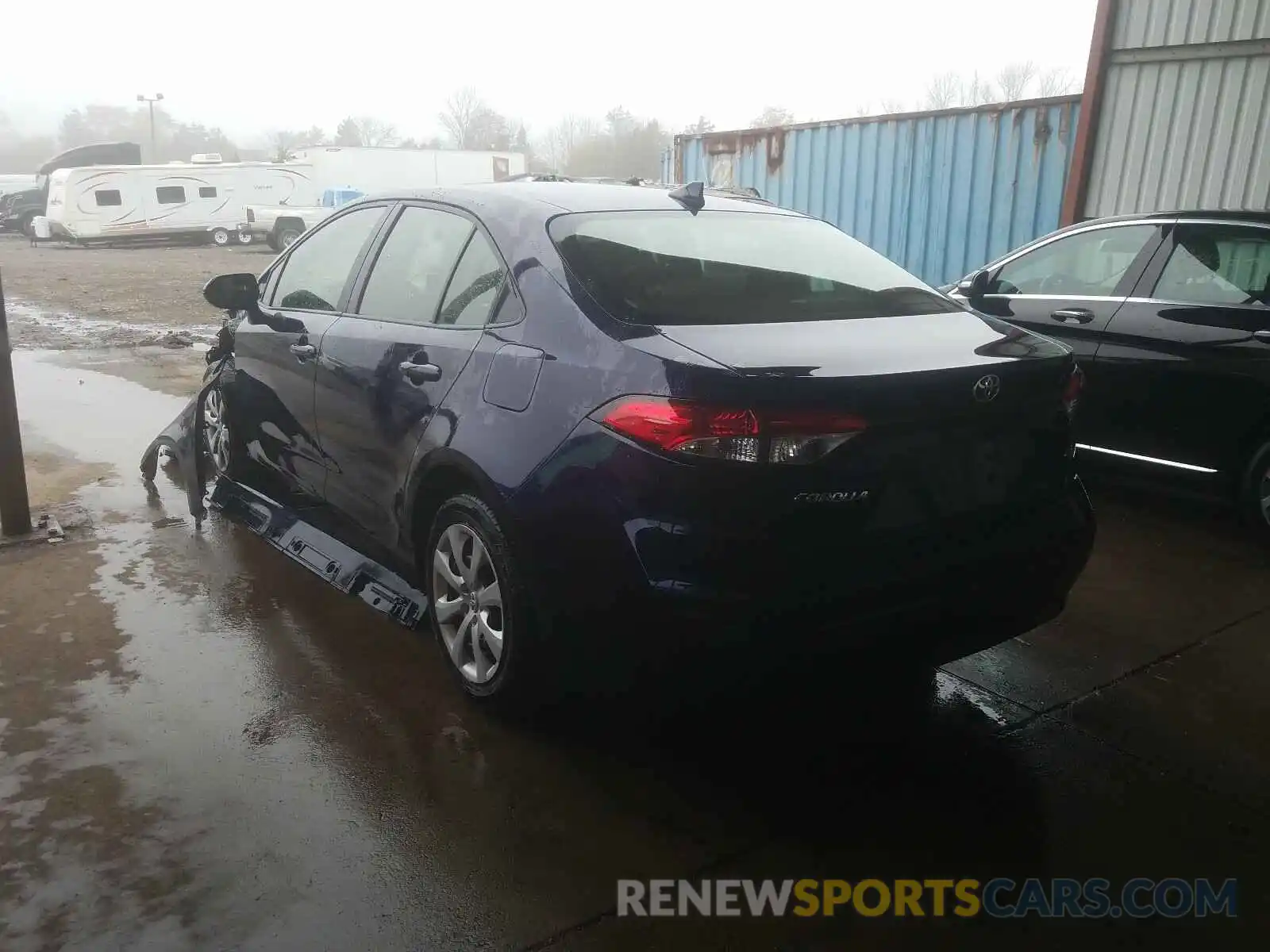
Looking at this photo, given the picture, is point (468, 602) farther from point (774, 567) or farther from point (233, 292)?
point (233, 292)

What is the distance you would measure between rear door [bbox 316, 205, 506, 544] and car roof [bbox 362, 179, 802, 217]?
79mm

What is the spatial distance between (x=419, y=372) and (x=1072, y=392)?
199 cm

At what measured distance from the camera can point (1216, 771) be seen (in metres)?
3.01

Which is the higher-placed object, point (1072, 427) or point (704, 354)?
point (704, 354)

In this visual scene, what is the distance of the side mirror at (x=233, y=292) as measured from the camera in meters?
4.52

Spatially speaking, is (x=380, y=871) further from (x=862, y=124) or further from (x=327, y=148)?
(x=327, y=148)

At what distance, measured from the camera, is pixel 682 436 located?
246 centimetres

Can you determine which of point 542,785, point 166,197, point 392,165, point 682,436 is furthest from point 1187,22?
point 392,165

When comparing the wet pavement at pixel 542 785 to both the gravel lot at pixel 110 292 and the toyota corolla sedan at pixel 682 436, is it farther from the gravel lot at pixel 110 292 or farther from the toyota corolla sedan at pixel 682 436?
the gravel lot at pixel 110 292

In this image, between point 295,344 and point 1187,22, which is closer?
point 295,344

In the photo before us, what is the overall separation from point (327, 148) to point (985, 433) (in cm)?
3476

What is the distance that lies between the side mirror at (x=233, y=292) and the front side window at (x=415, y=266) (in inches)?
39.6

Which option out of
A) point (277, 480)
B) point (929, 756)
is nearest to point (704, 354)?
point (929, 756)

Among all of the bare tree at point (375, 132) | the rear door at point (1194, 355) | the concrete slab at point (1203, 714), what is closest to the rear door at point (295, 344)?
the concrete slab at point (1203, 714)
